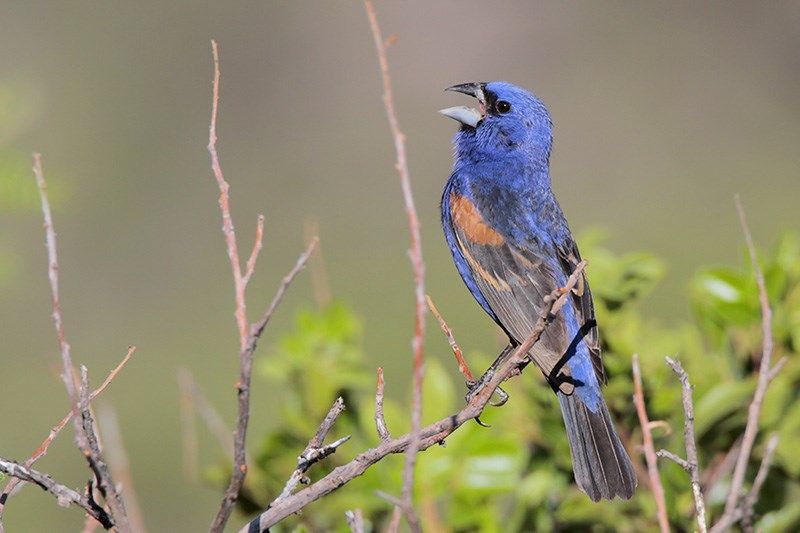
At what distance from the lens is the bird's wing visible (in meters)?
3.94

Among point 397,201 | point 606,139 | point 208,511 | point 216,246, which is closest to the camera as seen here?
point 208,511

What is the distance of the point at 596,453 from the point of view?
135 inches

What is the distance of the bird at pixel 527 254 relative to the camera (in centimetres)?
351

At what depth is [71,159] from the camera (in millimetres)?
10289

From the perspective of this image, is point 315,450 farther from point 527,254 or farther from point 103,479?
point 527,254

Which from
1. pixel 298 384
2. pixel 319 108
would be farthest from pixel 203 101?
pixel 298 384

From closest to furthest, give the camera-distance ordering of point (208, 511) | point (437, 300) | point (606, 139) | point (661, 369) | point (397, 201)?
point (661, 369)
point (208, 511)
point (437, 300)
point (397, 201)
point (606, 139)

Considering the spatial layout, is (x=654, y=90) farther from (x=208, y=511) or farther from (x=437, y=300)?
(x=208, y=511)

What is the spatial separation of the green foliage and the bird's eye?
3.31 ft

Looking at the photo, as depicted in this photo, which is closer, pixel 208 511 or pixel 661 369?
pixel 661 369

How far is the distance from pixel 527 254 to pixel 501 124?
0.72 metres

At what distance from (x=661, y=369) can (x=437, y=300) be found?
5658mm

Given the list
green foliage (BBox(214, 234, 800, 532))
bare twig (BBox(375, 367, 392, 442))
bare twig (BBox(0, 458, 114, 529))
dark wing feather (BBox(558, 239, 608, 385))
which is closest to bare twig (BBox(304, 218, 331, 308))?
green foliage (BBox(214, 234, 800, 532))

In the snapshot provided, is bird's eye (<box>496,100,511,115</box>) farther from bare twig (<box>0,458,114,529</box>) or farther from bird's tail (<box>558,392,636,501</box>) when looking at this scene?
bare twig (<box>0,458,114,529</box>)
